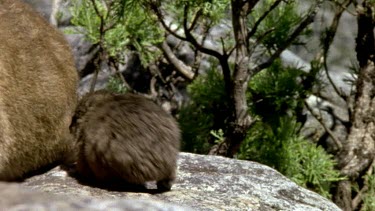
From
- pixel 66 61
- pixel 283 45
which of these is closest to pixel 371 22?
pixel 283 45

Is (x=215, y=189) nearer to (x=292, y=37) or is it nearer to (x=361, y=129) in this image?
(x=292, y=37)

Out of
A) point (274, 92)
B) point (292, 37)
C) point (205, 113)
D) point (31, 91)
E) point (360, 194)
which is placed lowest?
point (360, 194)

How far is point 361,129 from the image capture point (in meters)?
7.05

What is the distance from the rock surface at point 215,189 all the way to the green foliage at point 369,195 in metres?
2.07

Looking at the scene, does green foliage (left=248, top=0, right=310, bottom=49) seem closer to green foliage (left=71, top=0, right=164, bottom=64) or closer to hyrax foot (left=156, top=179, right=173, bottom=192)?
green foliage (left=71, top=0, right=164, bottom=64)

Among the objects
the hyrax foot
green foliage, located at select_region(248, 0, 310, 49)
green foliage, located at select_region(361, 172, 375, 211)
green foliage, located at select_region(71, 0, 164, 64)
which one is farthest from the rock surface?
green foliage, located at select_region(361, 172, 375, 211)

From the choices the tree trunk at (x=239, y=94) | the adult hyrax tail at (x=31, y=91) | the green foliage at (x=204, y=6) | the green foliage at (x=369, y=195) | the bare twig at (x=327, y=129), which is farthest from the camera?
the bare twig at (x=327, y=129)

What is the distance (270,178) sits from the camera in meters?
4.70

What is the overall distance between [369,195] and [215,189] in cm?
275

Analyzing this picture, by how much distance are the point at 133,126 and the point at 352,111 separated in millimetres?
3474

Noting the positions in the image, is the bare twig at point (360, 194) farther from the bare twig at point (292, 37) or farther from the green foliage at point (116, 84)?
the green foliage at point (116, 84)

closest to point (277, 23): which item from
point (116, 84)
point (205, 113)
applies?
point (205, 113)

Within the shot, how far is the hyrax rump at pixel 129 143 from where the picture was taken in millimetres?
3949

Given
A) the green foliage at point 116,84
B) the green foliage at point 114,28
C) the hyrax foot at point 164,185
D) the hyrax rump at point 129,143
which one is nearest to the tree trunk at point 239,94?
the green foliage at point 114,28
